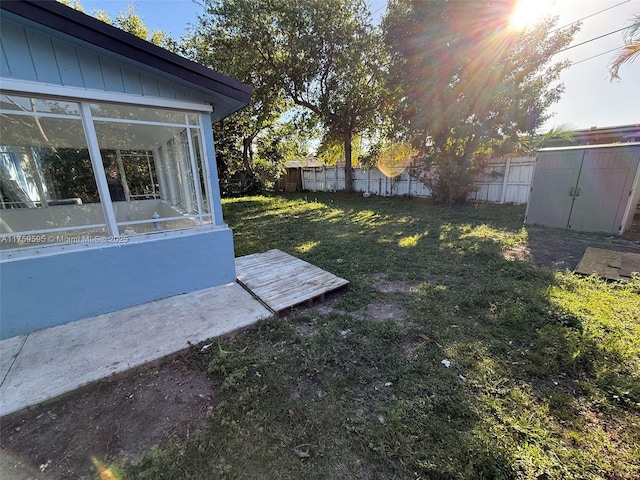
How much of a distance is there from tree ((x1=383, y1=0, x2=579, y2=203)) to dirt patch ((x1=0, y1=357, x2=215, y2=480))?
30.4 ft

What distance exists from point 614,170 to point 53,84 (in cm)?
881

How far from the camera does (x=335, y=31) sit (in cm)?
977

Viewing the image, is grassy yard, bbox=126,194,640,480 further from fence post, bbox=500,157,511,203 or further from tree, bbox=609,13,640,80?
fence post, bbox=500,157,511,203

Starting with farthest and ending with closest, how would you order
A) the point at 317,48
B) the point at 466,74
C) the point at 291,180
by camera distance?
1. the point at 291,180
2. the point at 317,48
3. the point at 466,74

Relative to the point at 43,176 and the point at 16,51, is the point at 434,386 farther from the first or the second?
the point at 43,176

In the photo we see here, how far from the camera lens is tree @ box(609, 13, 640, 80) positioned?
4.17 m

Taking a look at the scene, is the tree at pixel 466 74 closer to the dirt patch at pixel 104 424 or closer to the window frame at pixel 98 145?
the window frame at pixel 98 145

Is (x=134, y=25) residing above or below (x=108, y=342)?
above

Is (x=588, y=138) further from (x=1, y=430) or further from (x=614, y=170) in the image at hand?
(x=1, y=430)

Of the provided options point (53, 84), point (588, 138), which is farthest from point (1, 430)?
point (588, 138)

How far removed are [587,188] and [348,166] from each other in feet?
30.3

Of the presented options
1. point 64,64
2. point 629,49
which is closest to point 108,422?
point 64,64

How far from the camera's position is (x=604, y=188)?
5.37 metres

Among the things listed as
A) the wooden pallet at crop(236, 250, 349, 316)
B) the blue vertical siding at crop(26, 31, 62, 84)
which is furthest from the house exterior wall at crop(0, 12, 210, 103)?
the wooden pallet at crop(236, 250, 349, 316)
